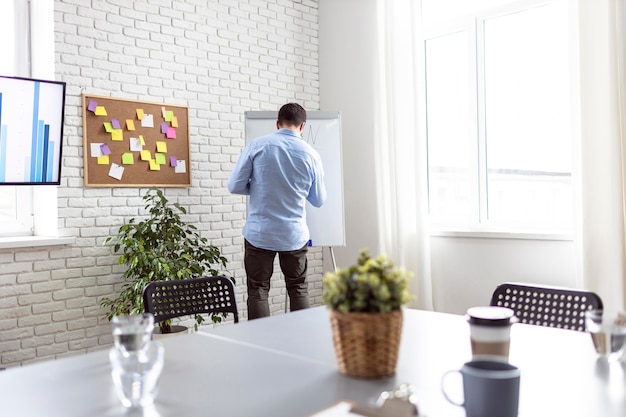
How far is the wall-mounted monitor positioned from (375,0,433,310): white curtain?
8.30ft

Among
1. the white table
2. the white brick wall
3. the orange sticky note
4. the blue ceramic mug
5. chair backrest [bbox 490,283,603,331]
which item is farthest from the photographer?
the orange sticky note

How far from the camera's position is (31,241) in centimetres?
376

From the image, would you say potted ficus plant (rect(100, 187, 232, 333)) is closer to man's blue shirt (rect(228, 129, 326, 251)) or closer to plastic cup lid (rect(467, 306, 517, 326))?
man's blue shirt (rect(228, 129, 326, 251))


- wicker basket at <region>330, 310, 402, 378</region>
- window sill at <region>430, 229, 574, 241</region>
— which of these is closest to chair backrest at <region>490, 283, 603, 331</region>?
wicker basket at <region>330, 310, 402, 378</region>

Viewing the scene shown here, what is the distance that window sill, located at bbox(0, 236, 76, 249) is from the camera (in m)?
3.68

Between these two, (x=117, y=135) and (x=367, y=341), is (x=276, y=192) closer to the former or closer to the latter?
(x=117, y=135)

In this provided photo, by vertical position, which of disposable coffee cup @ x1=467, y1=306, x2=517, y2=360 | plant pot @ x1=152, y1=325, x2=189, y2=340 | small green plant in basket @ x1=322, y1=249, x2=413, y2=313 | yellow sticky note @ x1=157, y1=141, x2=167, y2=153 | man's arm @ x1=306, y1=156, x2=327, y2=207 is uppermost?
yellow sticky note @ x1=157, y1=141, x2=167, y2=153

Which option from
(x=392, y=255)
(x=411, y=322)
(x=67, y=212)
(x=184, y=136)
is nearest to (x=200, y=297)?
(x=411, y=322)

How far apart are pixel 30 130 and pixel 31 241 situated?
0.69m

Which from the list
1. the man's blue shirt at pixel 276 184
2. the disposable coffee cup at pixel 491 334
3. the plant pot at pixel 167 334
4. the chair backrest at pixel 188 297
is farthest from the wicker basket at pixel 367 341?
the plant pot at pixel 167 334

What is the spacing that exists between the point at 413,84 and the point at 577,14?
1.36 meters

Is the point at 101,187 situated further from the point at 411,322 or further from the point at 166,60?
the point at 411,322

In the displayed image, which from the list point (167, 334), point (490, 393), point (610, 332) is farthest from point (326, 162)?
point (490, 393)

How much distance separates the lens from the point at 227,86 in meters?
4.99
